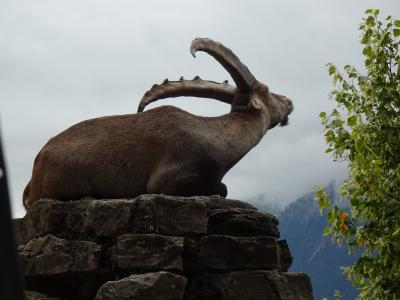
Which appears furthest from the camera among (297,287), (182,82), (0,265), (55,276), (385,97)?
(385,97)

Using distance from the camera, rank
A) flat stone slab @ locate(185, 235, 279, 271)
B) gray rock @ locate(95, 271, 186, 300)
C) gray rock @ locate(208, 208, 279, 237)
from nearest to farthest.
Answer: gray rock @ locate(95, 271, 186, 300) → flat stone slab @ locate(185, 235, 279, 271) → gray rock @ locate(208, 208, 279, 237)

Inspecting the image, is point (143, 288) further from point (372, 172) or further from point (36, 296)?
point (372, 172)

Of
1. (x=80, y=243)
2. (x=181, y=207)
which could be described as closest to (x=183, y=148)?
(x=181, y=207)

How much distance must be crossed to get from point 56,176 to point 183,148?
4.17 feet

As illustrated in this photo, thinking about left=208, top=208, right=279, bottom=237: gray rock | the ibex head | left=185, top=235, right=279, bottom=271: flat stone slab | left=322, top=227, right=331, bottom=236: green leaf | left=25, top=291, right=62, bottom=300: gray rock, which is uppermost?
the ibex head

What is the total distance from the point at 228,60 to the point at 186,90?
0.57 m

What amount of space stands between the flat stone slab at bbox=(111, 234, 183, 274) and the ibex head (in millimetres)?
2219

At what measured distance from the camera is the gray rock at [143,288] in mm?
4426

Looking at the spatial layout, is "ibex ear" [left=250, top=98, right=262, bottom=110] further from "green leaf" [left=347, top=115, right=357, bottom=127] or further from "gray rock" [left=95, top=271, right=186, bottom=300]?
"green leaf" [left=347, top=115, right=357, bottom=127]

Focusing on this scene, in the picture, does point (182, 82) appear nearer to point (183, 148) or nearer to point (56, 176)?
point (183, 148)

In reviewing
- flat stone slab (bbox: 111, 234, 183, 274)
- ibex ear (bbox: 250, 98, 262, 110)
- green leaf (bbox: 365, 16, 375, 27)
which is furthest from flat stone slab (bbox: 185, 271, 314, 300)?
green leaf (bbox: 365, 16, 375, 27)

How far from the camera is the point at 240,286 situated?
193 inches

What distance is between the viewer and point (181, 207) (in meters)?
4.96

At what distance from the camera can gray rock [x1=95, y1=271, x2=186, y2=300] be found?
14.5 feet
